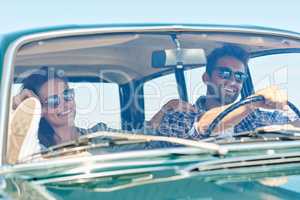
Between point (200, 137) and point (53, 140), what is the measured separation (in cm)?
72

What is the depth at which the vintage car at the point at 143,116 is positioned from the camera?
8.05ft

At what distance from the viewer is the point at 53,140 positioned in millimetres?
2961

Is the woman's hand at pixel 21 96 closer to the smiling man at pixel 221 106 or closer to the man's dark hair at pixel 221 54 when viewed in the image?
the smiling man at pixel 221 106

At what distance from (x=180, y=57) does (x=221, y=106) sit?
1.17ft

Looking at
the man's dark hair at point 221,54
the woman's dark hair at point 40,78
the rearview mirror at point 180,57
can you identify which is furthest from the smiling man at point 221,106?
the woman's dark hair at point 40,78

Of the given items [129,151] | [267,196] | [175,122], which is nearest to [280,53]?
[175,122]

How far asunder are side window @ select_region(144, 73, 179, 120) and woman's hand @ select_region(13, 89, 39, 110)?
0.61 metres

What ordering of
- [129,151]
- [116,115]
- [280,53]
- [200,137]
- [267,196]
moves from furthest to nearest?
[280,53] → [116,115] → [200,137] → [129,151] → [267,196]

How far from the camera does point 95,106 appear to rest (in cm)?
332

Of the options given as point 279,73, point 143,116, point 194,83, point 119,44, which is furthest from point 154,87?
point 279,73

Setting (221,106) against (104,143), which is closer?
(104,143)

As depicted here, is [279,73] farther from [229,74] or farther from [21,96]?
[21,96]

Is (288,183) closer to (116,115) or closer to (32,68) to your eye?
(116,115)

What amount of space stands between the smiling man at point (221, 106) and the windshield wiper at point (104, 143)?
0.63ft
